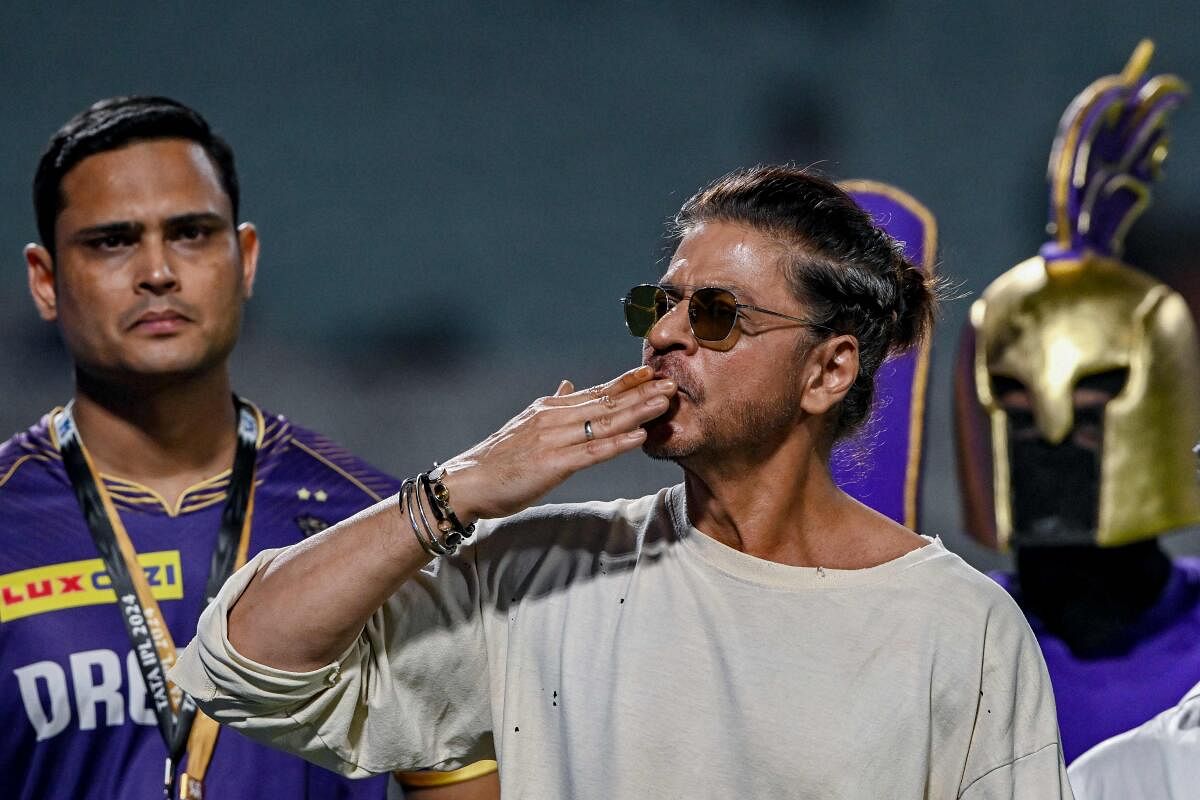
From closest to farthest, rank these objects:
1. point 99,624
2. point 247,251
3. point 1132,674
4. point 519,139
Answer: point 99,624 → point 247,251 → point 1132,674 → point 519,139

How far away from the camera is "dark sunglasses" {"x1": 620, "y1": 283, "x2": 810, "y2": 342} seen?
1.99 m

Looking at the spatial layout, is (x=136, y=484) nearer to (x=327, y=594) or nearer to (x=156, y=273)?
(x=156, y=273)

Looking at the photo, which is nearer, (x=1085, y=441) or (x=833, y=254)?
(x=833, y=254)

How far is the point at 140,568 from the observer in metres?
2.62

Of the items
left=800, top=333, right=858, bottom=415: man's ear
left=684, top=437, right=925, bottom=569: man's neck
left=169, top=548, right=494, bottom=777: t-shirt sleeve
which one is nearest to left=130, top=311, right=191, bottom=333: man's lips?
left=169, top=548, right=494, bottom=777: t-shirt sleeve

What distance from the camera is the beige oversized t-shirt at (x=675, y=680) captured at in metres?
1.86

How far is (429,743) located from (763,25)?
455cm

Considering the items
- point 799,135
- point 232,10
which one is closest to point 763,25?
point 799,135

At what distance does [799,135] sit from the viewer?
235 inches

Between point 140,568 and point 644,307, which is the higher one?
point 644,307

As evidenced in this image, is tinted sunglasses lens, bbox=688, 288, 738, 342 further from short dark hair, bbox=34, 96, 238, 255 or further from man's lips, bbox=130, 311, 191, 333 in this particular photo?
short dark hair, bbox=34, 96, 238, 255

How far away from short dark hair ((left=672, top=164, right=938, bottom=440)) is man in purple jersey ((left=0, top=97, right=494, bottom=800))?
91cm

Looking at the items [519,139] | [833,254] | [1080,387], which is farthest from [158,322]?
[519,139]

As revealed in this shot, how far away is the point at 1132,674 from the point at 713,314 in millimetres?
1879
